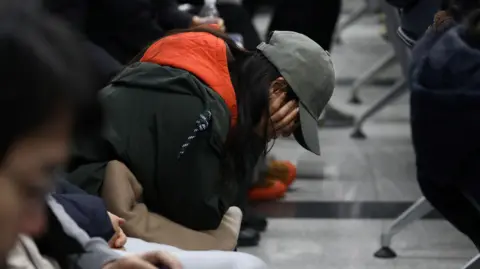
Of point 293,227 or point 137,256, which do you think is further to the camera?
point 293,227

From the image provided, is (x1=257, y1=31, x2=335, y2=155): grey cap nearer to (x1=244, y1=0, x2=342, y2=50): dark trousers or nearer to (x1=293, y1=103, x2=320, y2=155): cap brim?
(x1=293, y1=103, x2=320, y2=155): cap brim

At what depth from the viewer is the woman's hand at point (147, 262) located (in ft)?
4.87

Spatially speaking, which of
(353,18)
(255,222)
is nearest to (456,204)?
(255,222)

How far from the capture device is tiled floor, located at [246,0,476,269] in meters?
3.30

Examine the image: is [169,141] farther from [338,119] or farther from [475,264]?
[338,119]

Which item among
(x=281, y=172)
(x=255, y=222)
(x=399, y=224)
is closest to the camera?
(x=399, y=224)

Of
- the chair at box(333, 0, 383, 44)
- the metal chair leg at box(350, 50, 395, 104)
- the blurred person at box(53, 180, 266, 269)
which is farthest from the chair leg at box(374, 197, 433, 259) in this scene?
the chair at box(333, 0, 383, 44)

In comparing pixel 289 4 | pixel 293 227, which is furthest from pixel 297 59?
pixel 289 4

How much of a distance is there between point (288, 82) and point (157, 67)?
31cm

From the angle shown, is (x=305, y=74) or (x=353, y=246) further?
(x=353, y=246)

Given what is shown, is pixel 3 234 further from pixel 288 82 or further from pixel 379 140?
pixel 379 140

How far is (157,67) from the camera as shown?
7.59ft

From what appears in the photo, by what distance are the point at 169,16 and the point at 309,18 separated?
1134 mm

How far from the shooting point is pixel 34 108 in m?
0.70
